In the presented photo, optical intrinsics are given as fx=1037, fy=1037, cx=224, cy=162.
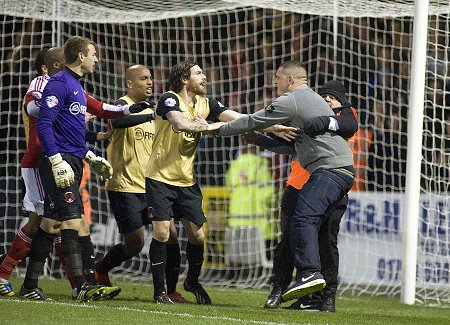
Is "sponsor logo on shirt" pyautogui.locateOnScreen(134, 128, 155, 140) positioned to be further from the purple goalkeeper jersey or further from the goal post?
the goal post

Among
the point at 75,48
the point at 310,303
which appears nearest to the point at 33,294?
the point at 75,48

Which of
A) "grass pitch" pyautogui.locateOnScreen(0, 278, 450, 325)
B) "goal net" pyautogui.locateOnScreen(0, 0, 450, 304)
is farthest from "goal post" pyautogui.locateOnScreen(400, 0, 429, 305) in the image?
"goal net" pyautogui.locateOnScreen(0, 0, 450, 304)

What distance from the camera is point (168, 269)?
8727mm

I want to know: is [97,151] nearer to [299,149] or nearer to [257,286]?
[257,286]

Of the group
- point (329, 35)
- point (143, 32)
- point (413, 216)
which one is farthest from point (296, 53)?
point (413, 216)

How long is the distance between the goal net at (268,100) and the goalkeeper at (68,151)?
3486 mm

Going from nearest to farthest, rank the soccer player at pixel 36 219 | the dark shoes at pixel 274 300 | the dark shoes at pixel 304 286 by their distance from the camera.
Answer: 1. the dark shoes at pixel 304 286
2. the soccer player at pixel 36 219
3. the dark shoes at pixel 274 300

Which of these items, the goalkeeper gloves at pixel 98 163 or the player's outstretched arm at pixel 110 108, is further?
the player's outstretched arm at pixel 110 108

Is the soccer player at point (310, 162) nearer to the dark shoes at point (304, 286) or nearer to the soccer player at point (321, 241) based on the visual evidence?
the dark shoes at point (304, 286)

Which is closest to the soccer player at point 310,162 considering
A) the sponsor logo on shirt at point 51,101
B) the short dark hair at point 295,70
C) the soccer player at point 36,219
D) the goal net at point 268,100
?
the short dark hair at point 295,70

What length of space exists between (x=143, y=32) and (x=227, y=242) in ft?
10.3

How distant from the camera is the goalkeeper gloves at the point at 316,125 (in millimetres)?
7469

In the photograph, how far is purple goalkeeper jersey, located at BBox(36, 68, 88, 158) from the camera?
7656mm

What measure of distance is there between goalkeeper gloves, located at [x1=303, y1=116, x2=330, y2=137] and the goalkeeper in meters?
1.64
